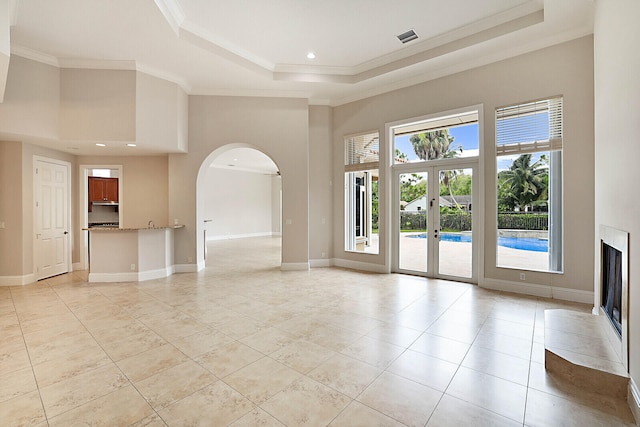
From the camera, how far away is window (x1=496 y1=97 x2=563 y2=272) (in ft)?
15.4

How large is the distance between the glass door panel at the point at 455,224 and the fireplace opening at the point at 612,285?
90.4 inches

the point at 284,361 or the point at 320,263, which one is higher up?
the point at 320,263

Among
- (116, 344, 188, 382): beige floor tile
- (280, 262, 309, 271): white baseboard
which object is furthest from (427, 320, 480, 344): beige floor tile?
(280, 262, 309, 271): white baseboard

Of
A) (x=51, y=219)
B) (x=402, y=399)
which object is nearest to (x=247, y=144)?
(x=51, y=219)

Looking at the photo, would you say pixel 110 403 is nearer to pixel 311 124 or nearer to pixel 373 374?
pixel 373 374

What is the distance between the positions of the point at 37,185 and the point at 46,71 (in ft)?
7.29

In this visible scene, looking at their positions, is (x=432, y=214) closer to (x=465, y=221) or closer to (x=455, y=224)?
(x=455, y=224)

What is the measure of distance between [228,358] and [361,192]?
520 cm

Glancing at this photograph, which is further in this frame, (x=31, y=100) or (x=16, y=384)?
(x=31, y=100)

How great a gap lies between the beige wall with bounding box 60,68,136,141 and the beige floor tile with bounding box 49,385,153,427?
4798mm

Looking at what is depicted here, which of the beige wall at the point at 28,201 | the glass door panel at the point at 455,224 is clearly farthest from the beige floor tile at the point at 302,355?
the beige wall at the point at 28,201

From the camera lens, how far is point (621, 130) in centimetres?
243

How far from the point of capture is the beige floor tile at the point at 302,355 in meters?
2.71

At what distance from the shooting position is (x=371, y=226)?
6.96 m
